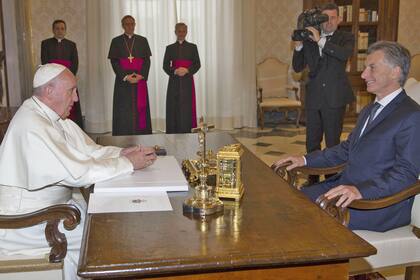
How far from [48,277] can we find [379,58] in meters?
1.86

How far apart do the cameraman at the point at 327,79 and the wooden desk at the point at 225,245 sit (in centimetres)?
262

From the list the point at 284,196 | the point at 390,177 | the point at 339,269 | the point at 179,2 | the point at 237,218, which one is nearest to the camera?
the point at 339,269

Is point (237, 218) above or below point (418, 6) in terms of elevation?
below

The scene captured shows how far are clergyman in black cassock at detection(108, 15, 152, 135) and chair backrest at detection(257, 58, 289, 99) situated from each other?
8.11 ft

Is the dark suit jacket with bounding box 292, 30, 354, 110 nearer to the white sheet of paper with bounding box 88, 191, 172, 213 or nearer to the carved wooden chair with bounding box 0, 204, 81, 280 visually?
the white sheet of paper with bounding box 88, 191, 172, 213

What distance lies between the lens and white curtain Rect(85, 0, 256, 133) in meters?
8.15

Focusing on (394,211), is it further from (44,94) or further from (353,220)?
(44,94)

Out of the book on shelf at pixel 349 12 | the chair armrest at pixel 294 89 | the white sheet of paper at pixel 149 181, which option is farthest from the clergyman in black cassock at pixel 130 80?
the white sheet of paper at pixel 149 181

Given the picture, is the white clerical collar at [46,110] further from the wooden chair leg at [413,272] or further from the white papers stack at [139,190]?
the wooden chair leg at [413,272]

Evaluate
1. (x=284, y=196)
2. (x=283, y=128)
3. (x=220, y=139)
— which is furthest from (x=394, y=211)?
(x=283, y=128)

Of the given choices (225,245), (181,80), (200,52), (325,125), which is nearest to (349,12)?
(200,52)

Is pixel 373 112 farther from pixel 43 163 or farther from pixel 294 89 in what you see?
pixel 294 89

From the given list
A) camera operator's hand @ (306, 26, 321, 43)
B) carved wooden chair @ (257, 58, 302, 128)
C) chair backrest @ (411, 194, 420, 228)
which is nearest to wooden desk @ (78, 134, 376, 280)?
chair backrest @ (411, 194, 420, 228)

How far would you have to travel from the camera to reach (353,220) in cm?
250
